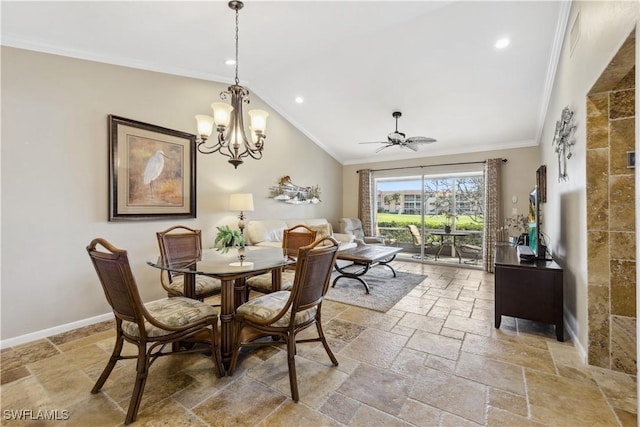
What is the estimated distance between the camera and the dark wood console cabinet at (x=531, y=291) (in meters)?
2.51

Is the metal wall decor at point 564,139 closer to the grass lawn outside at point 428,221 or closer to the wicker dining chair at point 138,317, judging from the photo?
the grass lawn outside at point 428,221

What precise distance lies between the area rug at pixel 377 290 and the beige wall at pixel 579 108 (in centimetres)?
176

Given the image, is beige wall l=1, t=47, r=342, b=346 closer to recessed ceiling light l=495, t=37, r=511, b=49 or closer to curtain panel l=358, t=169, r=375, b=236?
recessed ceiling light l=495, t=37, r=511, b=49

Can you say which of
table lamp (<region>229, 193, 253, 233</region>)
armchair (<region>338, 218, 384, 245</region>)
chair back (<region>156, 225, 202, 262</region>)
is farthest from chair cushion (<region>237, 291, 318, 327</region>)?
armchair (<region>338, 218, 384, 245</region>)

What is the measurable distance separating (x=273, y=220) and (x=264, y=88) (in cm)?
231

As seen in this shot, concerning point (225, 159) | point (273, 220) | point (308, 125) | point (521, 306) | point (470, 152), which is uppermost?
point (308, 125)

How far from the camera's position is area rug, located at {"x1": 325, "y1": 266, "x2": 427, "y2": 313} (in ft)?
11.5

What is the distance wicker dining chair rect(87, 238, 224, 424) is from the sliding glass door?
5.12 metres

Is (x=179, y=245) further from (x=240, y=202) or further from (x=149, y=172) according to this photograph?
(x=240, y=202)

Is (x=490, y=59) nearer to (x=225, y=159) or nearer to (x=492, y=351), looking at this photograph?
(x=492, y=351)

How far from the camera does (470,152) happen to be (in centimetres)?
579

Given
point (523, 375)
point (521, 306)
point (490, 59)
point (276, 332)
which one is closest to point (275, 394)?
point (276, 332)

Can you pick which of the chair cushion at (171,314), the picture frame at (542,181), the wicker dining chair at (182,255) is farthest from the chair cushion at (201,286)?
the picture frame at (542,181)

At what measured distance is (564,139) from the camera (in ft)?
9.02
